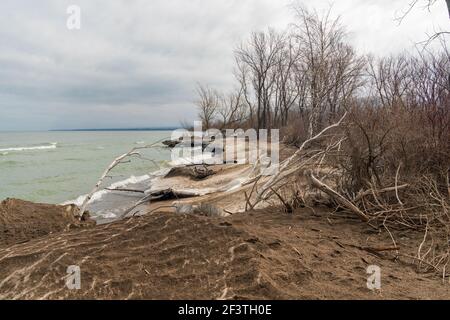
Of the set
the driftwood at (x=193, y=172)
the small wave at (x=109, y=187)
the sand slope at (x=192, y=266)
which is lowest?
the small wave at (x=109, y=187)

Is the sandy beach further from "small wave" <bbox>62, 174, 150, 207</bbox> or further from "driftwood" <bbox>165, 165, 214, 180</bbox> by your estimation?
"driftwood" <bbox>165, 165, 214, 180</bbox>

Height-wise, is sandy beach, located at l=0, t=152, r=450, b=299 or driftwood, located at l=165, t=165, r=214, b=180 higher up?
sandy beach, located at l=0, t=152, r=450, b=299

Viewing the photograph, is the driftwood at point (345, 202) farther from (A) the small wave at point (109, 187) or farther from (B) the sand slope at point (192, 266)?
(A) the small wave at point (109, 187)

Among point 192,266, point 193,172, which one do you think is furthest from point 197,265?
point 193,172

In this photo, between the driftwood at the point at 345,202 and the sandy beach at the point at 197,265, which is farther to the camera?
the driftwood at the point at 345,202

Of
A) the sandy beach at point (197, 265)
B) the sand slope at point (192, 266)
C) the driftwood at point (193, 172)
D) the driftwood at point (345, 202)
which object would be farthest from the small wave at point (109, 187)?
the sand slope at point (192, 266)

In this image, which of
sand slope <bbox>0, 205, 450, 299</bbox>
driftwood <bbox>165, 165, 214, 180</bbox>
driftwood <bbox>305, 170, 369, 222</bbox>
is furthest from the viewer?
driftwood <bbox>165, 165, 214, 180</bbox>

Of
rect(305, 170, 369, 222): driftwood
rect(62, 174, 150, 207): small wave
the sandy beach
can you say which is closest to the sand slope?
the sandy beach

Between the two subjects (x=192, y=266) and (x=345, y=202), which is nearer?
(x=192, y=266)

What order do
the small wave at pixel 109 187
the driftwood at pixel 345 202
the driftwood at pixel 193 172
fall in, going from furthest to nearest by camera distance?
the driftwood at pixel 193 172 < the small wave at pixel 109 187 < the driftwood at pixel 345 202

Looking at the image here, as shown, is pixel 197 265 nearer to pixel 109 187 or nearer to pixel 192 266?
pixel 192 266

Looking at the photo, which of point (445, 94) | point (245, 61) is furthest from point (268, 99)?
point (445, 94)

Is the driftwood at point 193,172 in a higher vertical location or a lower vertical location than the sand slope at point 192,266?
lower
